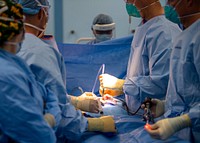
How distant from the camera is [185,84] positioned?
147 cm

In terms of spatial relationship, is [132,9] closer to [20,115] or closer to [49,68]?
[49,68]

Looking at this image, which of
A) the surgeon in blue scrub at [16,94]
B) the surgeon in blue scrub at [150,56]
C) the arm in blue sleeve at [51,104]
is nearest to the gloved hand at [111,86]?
the surgeon in blue scrub at [150,56]

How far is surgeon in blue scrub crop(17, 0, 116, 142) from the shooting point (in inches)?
50.9

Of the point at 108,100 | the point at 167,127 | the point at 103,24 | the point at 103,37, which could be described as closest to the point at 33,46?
the point at 167,127

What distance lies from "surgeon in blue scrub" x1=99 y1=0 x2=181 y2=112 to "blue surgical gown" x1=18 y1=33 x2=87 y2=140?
1.68 feet

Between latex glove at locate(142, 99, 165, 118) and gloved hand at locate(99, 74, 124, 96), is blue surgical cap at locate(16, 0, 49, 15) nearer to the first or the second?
latex glove at locate(142, 99, 165, 118)

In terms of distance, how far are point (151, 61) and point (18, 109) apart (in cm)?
103

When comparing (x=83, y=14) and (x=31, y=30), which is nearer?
(x=31, y=30)

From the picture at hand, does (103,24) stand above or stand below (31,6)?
below

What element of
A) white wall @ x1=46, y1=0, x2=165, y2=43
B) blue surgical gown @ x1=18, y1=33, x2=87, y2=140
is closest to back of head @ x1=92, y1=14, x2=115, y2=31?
white wall @ x1=46, y1=0, x2=165, y2=43

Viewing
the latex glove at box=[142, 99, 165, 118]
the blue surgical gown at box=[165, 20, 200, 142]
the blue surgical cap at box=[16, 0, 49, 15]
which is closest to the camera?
the blue surgical gown at box=[165, 20, 200, 142]

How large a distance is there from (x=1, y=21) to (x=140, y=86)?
3.34ft

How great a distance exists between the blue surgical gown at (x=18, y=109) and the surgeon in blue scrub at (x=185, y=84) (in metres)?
0.58

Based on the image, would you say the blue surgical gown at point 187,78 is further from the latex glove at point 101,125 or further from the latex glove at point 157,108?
the latex glove at point 101,125
